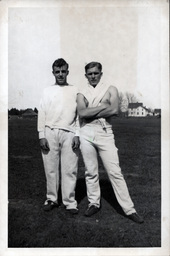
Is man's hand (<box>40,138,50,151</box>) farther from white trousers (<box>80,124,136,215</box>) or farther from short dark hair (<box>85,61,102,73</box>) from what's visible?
short dark hair (<box>85,61,102,73</box>)

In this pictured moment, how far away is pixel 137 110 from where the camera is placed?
195 inches

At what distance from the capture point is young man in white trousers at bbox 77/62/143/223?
14.9 ft

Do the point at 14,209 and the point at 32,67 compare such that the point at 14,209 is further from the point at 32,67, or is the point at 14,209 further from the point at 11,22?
the point at 11,22

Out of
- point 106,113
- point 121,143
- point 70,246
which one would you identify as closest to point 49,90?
point 106,113

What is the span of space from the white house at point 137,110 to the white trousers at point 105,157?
0.48 m

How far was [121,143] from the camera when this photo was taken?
5.60 metres

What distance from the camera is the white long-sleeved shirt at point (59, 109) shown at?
4551mm

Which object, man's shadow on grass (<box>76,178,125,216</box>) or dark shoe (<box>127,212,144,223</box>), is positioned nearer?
dark shoe (<box>127,212,144,223</box>)

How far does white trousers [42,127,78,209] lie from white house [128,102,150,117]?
3.35ft

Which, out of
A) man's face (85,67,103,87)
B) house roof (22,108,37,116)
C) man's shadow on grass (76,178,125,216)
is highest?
man's face (85,67,103,87)

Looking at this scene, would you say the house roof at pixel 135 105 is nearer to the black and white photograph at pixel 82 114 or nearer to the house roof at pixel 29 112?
the black and white photograph at pixel 82 114

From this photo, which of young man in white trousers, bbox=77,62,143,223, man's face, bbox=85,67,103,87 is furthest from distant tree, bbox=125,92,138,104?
man's face, bbox=85,67,103,87

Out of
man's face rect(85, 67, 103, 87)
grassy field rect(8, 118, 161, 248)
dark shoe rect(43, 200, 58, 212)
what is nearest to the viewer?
grassy field rect(8, 118, 161, 248)

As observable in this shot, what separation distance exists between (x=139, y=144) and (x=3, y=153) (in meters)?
2.33
